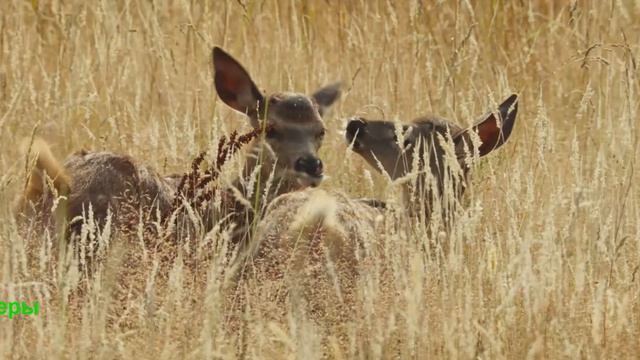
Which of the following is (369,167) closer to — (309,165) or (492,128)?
(309,165)

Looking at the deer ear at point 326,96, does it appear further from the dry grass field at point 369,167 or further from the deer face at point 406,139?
the deer face at point 406,139

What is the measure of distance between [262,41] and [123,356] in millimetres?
4647

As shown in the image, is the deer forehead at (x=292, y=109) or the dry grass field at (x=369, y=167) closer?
the dry grass field at (x=369, y=167)

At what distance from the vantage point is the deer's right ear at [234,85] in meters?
7.07

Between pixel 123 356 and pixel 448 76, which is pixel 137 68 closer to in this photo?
pixel 448 76

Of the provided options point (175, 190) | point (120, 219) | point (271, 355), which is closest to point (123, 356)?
point (271, 355)

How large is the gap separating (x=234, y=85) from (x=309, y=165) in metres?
0.66

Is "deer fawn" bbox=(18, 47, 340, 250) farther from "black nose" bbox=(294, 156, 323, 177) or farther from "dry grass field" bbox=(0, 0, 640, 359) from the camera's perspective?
"dry grass field" bbox=(0, 0, 640, 359)

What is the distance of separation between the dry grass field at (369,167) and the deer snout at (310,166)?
0.28 m

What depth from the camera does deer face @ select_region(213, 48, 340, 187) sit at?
6.86 meters

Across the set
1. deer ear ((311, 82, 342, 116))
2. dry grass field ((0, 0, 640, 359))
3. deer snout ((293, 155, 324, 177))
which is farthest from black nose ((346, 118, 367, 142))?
deer ear ((311, 82, 342, 116))

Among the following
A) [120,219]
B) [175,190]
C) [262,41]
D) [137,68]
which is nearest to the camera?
[120,219]

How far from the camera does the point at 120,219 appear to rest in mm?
5512

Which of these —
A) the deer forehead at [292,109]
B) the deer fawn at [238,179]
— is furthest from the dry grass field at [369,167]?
the deer forehead at [292,109]
